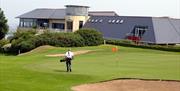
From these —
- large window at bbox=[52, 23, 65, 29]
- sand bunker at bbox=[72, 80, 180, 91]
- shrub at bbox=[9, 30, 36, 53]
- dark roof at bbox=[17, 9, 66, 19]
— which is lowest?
shrub at bbox=[9, 30, 36, 53]

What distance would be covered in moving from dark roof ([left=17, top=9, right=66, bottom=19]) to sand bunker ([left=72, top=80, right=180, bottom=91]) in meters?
70.0

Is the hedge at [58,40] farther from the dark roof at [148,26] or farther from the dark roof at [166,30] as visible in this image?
the dark roof at [166,30]

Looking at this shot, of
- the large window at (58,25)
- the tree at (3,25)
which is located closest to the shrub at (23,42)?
the tree at (3,25)

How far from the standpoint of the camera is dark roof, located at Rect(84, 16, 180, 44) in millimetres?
82688

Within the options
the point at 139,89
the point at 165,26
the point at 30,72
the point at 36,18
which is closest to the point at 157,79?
the point at 139,89

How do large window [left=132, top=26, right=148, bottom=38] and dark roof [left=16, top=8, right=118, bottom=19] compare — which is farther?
dark roof [left=16, top=8, right=118, bottom=19]

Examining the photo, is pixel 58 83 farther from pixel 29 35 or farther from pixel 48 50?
pixel 29 35

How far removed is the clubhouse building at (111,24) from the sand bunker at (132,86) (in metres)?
52.2

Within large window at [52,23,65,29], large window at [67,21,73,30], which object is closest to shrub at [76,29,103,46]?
large window at [67,21,73,30]

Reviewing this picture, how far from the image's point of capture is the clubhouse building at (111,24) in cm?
8375

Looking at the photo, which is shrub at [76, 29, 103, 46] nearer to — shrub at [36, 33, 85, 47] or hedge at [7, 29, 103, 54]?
hedge at [7, 29, 103, 54]

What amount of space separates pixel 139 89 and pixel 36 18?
253 ft

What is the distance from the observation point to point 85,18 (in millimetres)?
96438

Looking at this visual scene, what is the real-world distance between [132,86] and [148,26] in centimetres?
5838
